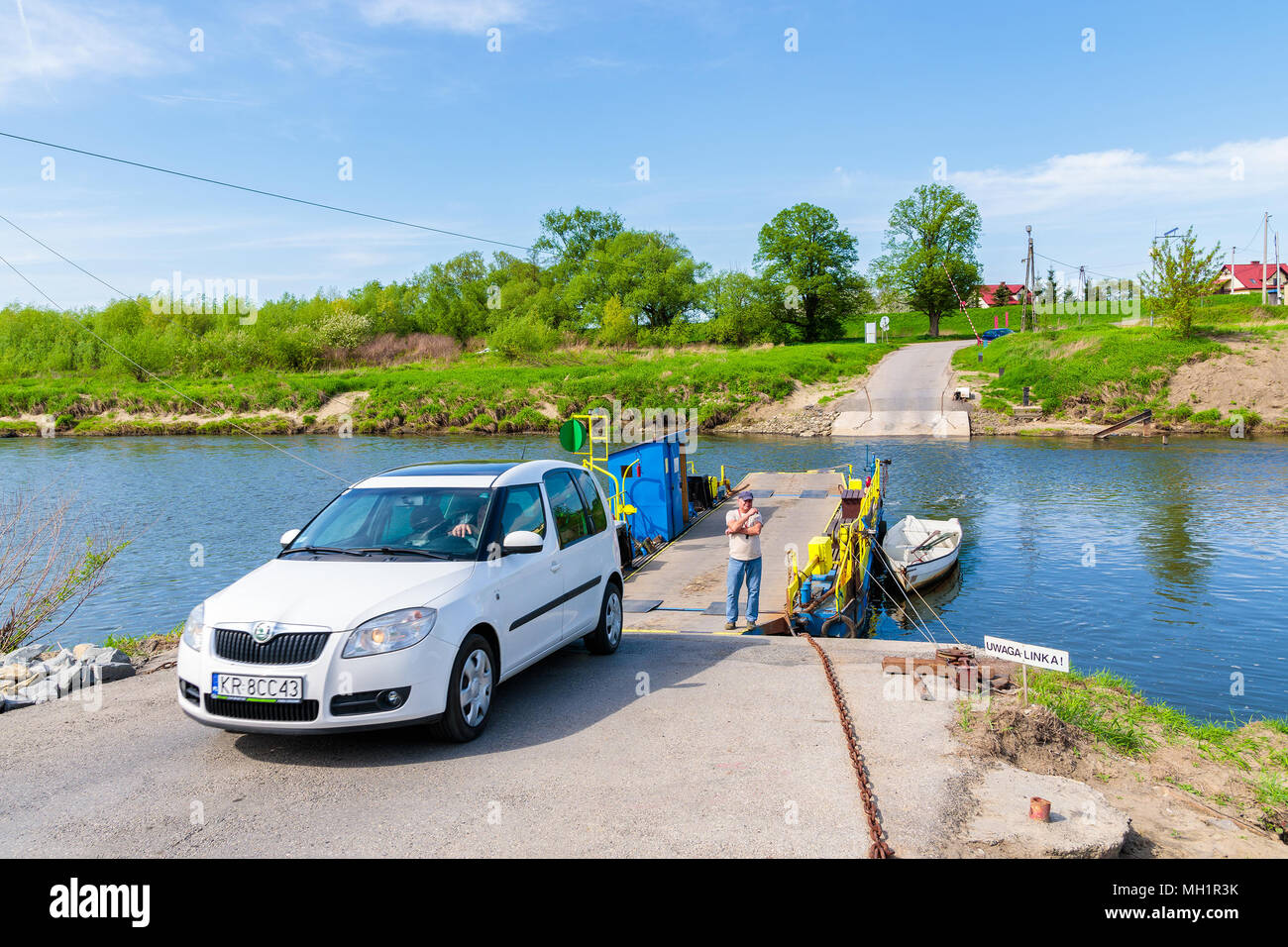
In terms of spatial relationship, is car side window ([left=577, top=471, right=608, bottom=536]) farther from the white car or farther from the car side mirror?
the car side mirror

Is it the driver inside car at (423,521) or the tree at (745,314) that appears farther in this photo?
the tree at (745,314)

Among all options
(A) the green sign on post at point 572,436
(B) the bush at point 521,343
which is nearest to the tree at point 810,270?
(B) the bush at point 521,343

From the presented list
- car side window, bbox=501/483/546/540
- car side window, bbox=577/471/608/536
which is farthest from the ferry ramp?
car side window, bbox=501/483/546/540

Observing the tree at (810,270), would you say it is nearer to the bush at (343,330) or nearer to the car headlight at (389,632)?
the bush at (343,330)

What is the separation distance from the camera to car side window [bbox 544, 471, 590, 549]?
8.23m

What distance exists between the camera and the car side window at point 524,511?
24.8 ft

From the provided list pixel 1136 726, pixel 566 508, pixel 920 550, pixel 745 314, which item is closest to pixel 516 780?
pixel 566 508

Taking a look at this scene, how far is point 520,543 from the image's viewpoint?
279 inches

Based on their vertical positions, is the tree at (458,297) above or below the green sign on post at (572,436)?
above

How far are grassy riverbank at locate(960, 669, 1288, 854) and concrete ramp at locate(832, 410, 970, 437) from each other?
126 feet

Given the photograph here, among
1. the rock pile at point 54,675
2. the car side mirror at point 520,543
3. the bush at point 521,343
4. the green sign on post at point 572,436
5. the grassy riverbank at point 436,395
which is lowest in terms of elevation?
the rock pile at point 54,675

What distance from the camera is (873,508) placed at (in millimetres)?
20719

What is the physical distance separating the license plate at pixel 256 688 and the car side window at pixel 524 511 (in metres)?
2.08
